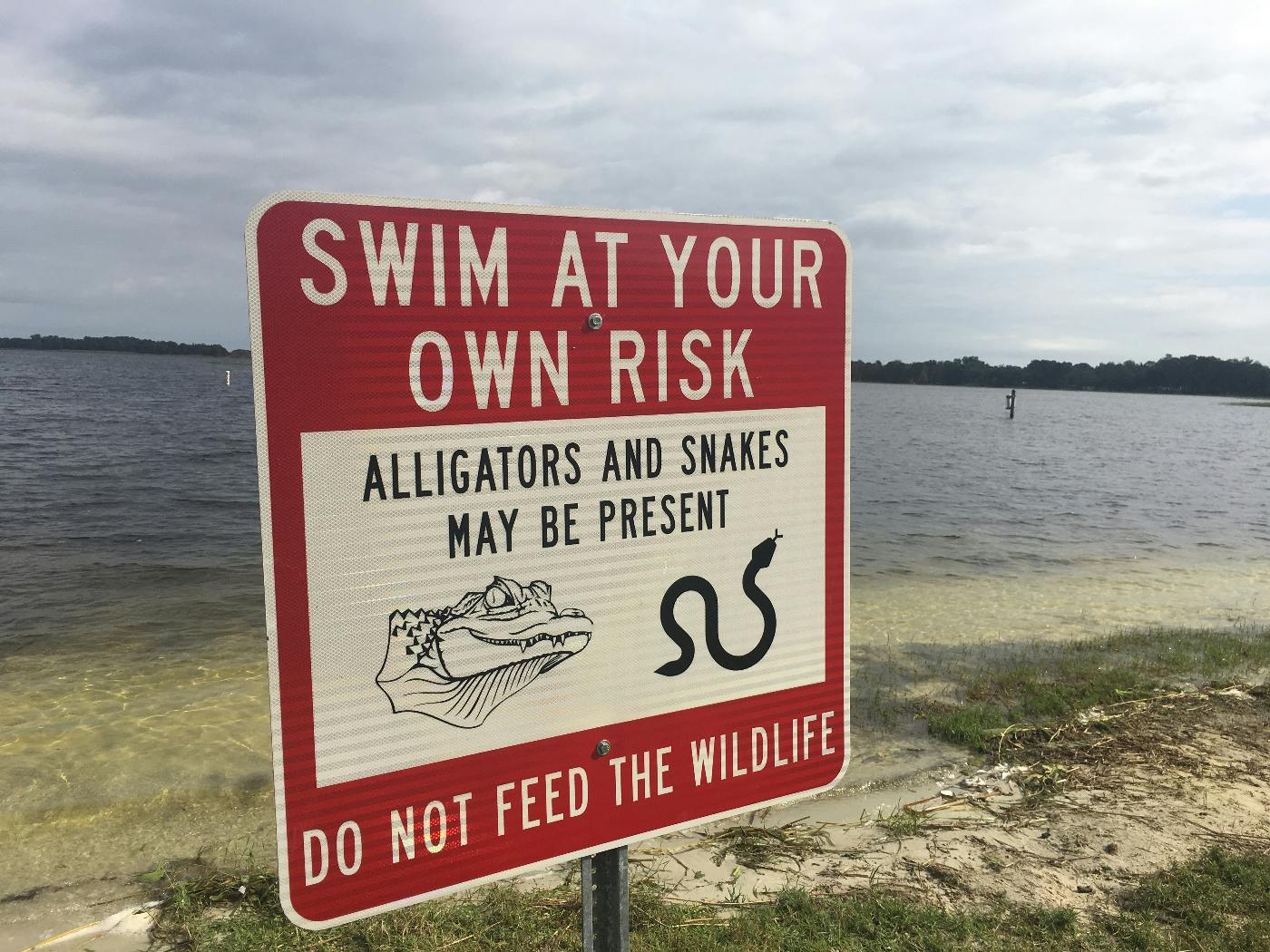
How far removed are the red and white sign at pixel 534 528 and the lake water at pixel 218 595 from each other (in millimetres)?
5250

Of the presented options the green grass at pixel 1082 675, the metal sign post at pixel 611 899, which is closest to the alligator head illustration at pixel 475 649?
the metal sign post at pixel 611 899

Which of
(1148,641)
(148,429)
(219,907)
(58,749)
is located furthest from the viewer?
(148,429)

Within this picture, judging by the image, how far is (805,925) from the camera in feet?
12.0

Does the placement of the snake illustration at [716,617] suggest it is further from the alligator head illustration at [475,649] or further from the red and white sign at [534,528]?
the alligator head illustration at [475,649]

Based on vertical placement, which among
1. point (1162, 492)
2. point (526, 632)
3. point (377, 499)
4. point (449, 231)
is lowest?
point (1162, 492)

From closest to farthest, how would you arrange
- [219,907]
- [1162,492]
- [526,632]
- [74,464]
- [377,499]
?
1. [377,499]
2. [526,632]
3. [219,907]
4. [1162,492]
5. [74,464]

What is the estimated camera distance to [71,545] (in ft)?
65.1

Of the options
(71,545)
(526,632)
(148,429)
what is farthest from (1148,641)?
(148,429)

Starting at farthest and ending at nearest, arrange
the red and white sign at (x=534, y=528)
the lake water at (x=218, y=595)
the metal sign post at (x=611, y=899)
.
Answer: the lake water at (x=218, y=595)
the metal sign post at (x=611, y=899)
the red and white sign at (x=534, y=528)

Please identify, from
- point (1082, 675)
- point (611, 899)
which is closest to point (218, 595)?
point (1082, 675)

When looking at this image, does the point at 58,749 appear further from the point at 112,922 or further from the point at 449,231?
the point at 449,231

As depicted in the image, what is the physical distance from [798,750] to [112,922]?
3985mm

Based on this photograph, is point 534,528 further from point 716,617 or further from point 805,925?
point 805,925

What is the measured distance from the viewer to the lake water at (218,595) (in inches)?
259
